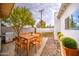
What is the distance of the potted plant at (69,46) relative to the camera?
1.87 meters

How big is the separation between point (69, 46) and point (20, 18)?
647 mm

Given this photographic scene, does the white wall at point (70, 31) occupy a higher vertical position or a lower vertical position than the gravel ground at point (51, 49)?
higher

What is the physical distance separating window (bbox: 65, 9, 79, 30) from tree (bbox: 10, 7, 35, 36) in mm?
394

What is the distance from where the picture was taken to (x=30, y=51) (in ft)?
6.29

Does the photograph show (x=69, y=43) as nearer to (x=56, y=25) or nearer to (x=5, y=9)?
(x=56, y=25)

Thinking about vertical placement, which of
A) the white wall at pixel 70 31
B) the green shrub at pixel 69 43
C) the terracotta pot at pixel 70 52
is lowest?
the terracotta pot at pixel 70 52

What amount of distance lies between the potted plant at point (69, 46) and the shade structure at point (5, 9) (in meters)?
0.71

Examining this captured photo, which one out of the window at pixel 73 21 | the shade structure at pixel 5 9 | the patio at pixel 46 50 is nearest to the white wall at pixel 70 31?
the window at pixel 73 21

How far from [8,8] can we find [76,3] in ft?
2.57

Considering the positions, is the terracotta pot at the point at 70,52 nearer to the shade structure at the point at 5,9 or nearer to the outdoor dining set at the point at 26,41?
the outdoor dining set at the point at 26,41

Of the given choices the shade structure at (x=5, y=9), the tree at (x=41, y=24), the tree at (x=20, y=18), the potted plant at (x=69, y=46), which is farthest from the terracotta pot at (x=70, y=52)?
the shade structure at (x=5, y=9)

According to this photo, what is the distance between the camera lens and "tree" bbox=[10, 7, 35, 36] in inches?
75.4

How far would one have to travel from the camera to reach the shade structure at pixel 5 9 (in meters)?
1.90

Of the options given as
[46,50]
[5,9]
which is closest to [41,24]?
[46,50]
